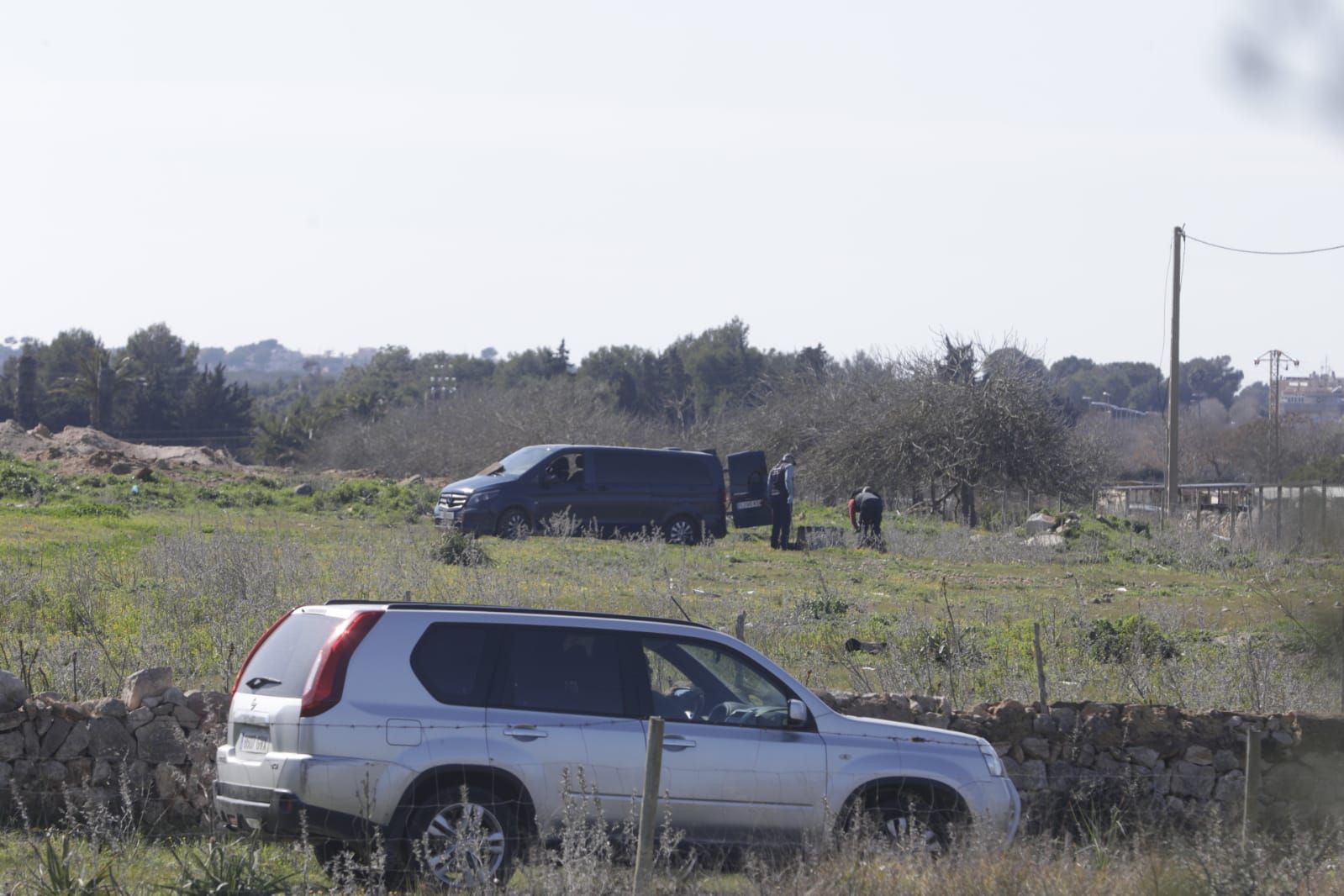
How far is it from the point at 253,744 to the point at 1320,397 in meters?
10.4

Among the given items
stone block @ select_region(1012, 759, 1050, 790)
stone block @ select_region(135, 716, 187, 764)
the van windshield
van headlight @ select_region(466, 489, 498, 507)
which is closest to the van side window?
the van windshield

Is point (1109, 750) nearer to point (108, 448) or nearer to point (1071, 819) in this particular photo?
point (1071, 819)

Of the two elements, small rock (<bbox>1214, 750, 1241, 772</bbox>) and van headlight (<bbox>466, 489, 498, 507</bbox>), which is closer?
small rock (<bbox>1214, 750, 1241, 772</bbox>)

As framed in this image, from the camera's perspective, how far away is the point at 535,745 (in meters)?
7.42

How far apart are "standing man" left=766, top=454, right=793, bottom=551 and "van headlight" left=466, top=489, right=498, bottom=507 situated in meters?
5.14

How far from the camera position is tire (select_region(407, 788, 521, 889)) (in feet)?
21.9

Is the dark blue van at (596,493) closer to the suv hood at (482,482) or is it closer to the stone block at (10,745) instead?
the suv hood at (482,482)

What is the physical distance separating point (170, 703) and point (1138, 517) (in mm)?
31878

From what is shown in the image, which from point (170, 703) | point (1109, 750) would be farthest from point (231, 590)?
point (1109, 750)

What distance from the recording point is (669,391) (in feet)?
307

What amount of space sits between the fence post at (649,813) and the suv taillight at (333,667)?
181 centimetres

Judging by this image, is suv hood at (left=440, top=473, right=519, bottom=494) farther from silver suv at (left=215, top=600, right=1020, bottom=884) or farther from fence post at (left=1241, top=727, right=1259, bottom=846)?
fence post at (left=1241, top=727, right=1259, bottom=846)

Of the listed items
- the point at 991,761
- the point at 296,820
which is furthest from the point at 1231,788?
the point at 296,820

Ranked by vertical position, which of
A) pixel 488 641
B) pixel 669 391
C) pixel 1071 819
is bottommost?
pixel 1071 819
